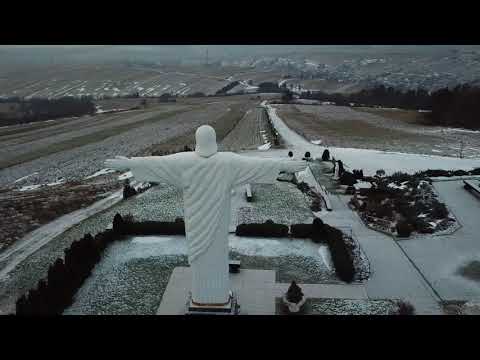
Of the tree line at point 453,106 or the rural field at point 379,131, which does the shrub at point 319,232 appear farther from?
the tree line at point 453,106

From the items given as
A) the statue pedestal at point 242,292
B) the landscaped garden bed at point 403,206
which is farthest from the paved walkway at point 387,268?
the statue pedestal at point 242,292

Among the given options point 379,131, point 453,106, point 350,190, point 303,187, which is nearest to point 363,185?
point 350,190

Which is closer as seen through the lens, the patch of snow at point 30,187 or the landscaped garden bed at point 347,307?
the landscaped garden bed at point 347,307

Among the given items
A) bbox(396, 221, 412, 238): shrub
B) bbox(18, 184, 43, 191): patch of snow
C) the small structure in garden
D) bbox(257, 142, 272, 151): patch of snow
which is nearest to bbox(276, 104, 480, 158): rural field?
bbox(257, 142, 272, 151): patch of snow

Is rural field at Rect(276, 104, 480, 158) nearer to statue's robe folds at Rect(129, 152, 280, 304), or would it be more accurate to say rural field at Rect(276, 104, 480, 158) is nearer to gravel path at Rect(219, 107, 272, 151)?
gravel path at Rect(219, 107, 272, 151)

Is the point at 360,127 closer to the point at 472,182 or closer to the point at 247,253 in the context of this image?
the point at 472,182

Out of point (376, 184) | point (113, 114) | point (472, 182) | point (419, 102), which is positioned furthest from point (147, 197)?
point (419, 102)

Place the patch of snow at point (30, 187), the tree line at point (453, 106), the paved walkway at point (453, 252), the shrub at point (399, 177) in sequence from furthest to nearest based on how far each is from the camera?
the tree line at point (453, 106), the patch of snow at point (30, 187), the shrub at point (399, 177), the paved walkway at point (453, 252)

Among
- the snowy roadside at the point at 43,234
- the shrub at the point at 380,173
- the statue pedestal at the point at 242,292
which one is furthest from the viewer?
the shrub at the point at 380,173
